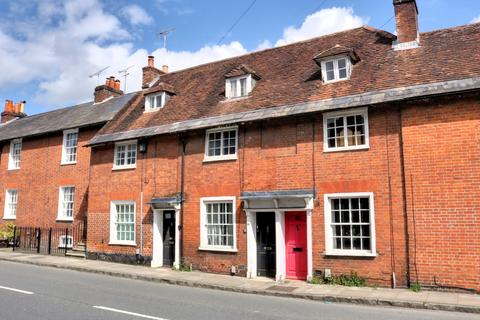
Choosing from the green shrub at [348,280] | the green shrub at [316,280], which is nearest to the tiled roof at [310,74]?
the green shrub at [348,280]

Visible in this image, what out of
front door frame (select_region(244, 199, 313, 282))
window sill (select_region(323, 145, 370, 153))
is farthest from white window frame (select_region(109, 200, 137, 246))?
window sill (select_region(323, 145, 370, 153))

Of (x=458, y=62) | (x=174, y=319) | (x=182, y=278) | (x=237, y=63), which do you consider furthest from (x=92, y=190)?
(x=458, y=62)

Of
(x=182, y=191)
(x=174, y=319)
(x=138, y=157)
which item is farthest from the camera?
(x=138, y=157)

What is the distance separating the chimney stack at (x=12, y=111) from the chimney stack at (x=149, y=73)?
16.4 metres

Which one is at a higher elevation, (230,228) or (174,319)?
(230,228)

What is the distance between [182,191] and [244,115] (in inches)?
156

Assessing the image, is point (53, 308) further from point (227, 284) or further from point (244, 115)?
point (244, 115)

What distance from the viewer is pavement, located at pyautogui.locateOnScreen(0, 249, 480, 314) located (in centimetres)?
990

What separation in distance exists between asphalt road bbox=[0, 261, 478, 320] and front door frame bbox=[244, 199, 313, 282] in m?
2.15

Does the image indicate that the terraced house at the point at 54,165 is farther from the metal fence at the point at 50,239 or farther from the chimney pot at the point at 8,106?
the chimney pot at the point at 8,106

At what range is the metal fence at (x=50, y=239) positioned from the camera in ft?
68.5

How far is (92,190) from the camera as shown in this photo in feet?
63.1

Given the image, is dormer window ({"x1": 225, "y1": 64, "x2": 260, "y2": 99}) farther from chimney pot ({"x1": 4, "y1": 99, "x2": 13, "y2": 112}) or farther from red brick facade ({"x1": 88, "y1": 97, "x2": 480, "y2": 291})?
chimney pot ({"x1": 4, "y1": 99, "x2": 13, "y2": 112})

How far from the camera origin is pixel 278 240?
13680 mm
